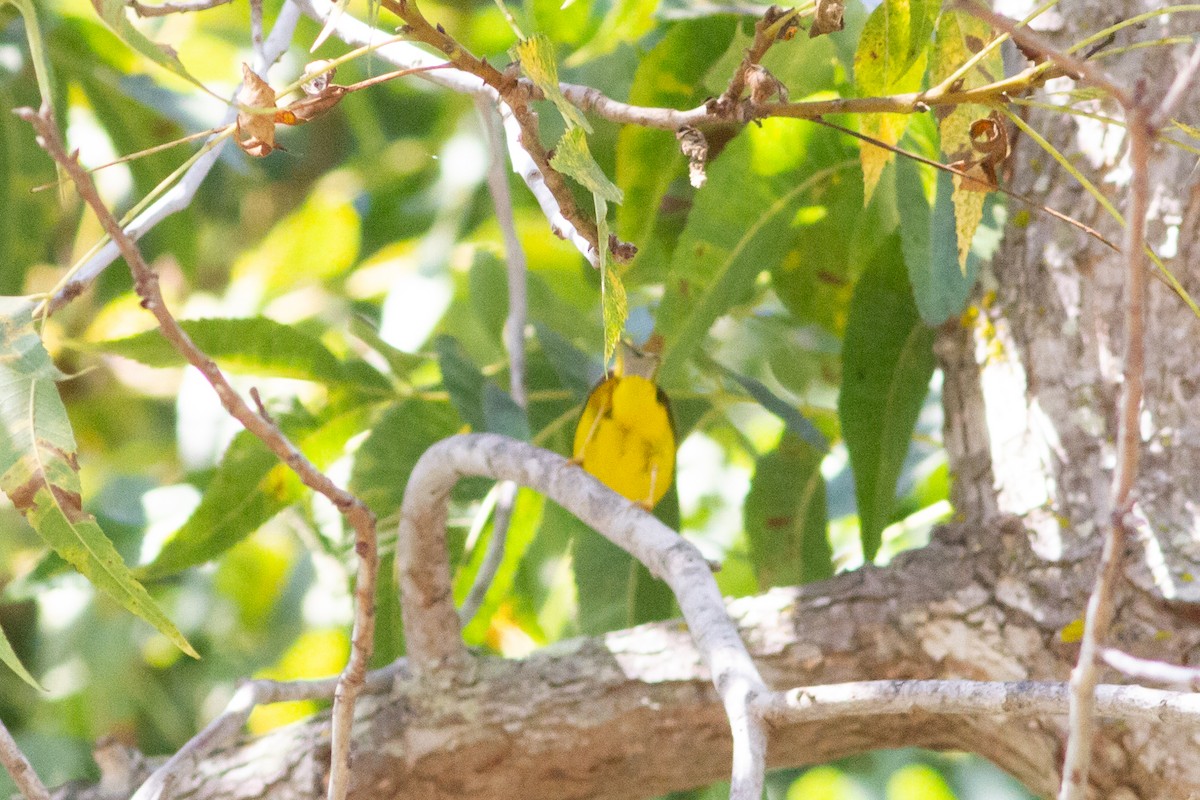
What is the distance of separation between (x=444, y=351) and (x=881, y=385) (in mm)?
600

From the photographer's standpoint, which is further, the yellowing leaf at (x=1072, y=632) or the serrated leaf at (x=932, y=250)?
the serrated leaf at (x=932, y=250)

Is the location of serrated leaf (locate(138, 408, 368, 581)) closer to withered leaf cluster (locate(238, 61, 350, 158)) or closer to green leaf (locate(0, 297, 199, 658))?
green leaf (locate(0, 297, 199, 658))

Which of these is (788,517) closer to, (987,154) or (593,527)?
(593,527)

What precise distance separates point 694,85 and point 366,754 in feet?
3.40

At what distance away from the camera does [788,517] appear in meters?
1.84

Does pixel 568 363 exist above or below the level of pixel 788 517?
above

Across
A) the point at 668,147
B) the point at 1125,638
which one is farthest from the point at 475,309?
the point at 1125,638

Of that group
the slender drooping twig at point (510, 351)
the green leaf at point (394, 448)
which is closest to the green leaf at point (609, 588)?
the slender drooping twig at point (510, 351)

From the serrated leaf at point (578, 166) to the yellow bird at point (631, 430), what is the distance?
97cm

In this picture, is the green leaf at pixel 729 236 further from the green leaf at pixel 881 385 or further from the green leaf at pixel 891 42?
the green leaf at pixel 891 42

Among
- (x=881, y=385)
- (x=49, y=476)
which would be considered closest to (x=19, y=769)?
(x=49, y=476)

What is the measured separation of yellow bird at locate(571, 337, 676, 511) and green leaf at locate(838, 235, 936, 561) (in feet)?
0.94

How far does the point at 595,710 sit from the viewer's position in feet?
4.40

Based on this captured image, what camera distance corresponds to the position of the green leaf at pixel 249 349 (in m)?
1.52
